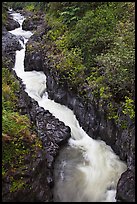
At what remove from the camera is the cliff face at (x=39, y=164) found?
929 cm

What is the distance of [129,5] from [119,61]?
6302 mm

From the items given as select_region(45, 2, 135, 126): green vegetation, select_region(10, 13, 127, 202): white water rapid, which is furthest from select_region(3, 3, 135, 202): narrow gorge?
select_region(45, 2, 135, 126): green vegetation

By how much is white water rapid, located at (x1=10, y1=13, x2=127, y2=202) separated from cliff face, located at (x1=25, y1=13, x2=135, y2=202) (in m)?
0.39

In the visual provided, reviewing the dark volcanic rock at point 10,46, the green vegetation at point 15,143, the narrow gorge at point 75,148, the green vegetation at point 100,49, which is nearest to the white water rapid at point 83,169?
the narrow gorge at point 75,148

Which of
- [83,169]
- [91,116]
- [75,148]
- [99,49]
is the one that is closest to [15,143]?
[83,169]

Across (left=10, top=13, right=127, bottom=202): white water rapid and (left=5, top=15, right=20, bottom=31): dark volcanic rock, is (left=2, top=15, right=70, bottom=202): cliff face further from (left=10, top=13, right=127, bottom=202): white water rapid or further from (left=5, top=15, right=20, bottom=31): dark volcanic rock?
(left=5, top=15, right=20, bottom=31): dark volcanic rock

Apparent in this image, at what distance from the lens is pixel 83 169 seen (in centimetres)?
1182

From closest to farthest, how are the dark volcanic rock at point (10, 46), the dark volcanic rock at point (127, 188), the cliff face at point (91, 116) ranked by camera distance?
1. the dark volcanic rock at point (127, 188)
2. the cliff face at point (91, 116)
3. the dark volcanic rock at point (10, 46)

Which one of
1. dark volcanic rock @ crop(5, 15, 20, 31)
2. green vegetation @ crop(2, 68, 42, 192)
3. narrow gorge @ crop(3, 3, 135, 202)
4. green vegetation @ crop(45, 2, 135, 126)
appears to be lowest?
dark volcanic rock @ crop(5, 15, 20, 31)

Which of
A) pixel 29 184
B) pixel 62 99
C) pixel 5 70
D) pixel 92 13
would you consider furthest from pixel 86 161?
pixel 92 13

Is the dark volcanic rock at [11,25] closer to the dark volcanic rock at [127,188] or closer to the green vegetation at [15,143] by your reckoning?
the green vegetation at [15,143]

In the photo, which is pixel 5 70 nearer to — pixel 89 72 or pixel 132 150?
pixel 89 72

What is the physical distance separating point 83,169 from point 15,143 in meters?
3.51

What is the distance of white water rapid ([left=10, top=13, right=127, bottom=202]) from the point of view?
35.1ft
